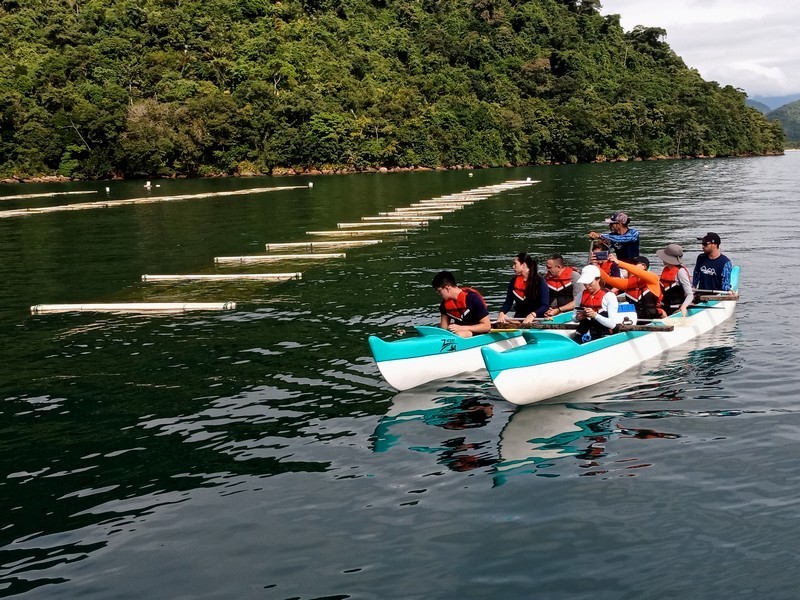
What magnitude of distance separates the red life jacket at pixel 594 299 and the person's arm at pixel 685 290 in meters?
3.57

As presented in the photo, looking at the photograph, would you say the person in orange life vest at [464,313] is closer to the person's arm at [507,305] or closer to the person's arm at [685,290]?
the person's arm at [507,305]

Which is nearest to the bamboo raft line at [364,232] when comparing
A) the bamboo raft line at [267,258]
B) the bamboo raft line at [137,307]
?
the bamboo raft line at [267,258]

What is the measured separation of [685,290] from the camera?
58.0ft

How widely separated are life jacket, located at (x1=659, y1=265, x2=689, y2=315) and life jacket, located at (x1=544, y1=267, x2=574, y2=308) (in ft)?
7.96

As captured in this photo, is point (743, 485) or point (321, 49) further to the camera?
point (321, 49)

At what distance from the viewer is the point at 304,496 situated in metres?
9.77

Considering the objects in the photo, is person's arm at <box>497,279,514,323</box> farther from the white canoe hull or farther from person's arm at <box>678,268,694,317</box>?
person's arm at <box>678,268,694,317</box>

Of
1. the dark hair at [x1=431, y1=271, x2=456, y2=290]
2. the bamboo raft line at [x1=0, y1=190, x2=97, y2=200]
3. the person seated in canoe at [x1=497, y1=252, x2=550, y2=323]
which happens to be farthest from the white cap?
the bamboo raft line at [x1=0, y1=190, x2=97, y2=200]

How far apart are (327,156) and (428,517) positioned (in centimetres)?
11433

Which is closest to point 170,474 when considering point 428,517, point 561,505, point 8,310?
point 428,517

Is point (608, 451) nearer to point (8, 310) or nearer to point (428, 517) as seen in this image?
point (428, 517)

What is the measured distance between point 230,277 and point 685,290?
1615 centimetres

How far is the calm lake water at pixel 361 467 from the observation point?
313 inches

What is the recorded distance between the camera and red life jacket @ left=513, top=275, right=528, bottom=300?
52.1 feet
